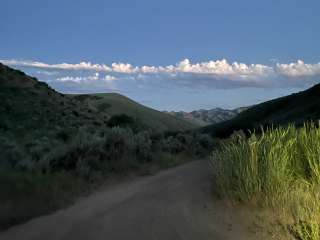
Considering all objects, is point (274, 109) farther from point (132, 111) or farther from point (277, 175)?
point (277, 175)

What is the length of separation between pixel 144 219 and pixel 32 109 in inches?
1718

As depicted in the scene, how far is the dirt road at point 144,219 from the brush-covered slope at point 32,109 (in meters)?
27.8

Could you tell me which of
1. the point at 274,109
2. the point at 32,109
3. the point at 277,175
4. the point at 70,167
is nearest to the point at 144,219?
the point at 277,175

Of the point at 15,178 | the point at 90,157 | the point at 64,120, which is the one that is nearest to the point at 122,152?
the point at 90,157

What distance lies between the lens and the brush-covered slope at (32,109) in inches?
1721

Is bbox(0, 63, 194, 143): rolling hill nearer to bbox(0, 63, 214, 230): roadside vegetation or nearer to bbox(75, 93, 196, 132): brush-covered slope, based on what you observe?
bbox(0, 63, 214, 230): roadside vegetation

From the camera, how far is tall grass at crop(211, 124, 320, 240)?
889cm

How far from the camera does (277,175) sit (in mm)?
9711

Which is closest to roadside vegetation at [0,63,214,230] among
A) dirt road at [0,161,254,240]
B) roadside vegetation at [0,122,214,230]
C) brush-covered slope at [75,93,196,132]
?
roadside vegetation at [0,122,214,230]

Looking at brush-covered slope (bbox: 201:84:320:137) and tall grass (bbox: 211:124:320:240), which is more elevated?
tall grass (bbox: 211:124:320:240)

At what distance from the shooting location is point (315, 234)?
24.3 ft

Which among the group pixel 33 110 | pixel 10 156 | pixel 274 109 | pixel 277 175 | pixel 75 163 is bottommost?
pixel 274 109

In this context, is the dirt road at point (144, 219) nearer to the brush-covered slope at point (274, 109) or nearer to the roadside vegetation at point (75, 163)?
the roadside vegetation at point (75, 163)

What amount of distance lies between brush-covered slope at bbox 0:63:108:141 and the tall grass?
28875mm
